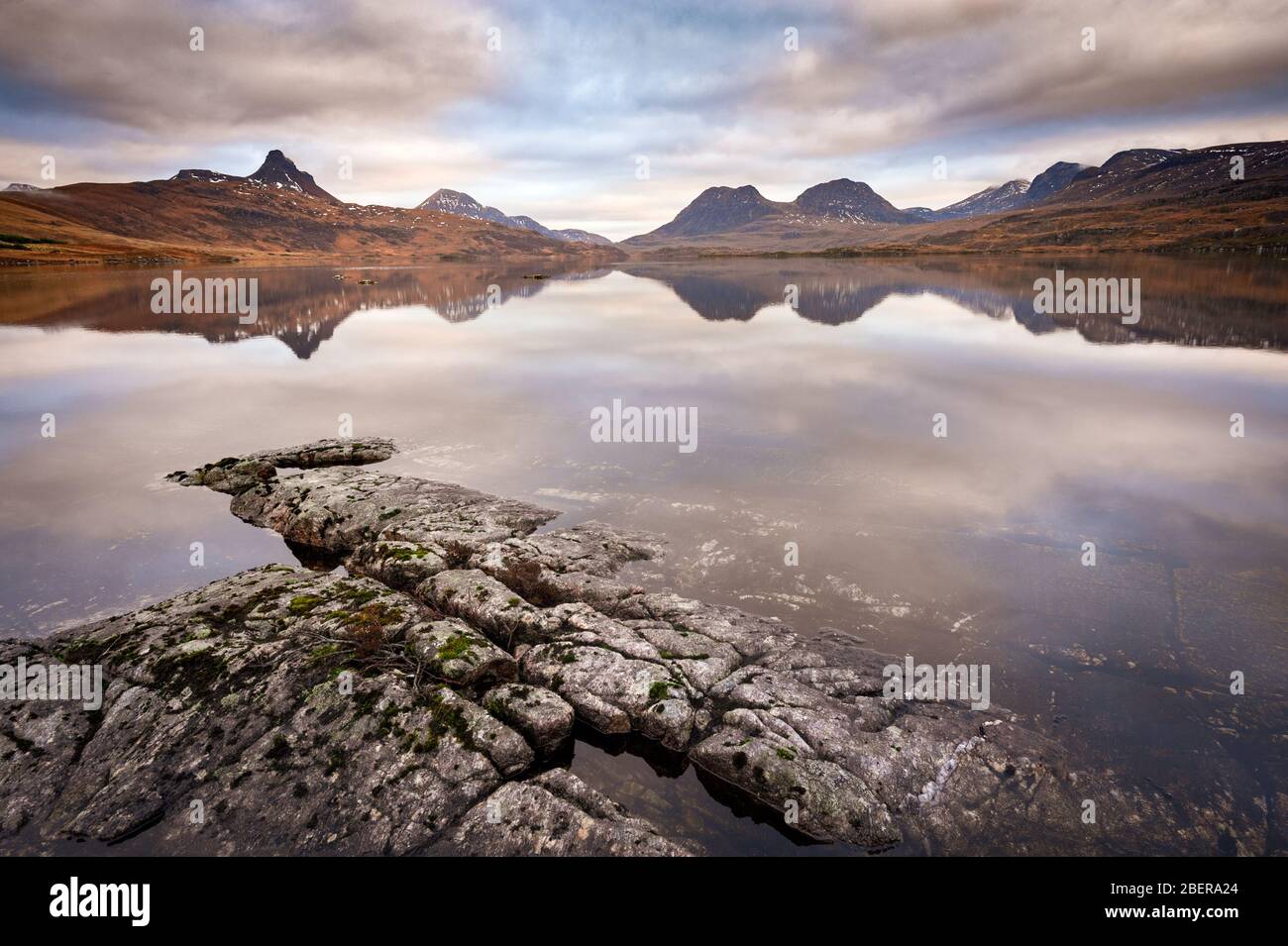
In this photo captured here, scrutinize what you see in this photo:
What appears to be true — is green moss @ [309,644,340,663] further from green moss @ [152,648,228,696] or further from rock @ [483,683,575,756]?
rock @ [483,683,575,756]

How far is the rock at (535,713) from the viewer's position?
991 cm

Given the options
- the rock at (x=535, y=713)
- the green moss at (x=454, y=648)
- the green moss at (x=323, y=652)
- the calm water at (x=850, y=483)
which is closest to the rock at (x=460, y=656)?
the green moss at (x=454, y=648)

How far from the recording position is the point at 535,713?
33.1 ft

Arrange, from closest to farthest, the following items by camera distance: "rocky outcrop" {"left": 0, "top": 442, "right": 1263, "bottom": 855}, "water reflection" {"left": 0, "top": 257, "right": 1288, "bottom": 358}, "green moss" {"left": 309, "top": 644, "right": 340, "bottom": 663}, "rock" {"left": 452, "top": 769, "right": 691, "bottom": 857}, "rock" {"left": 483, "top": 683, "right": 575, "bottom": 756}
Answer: "rock" {"left": 452, "top": 769, "right": 691, "bottom": 857}, "rocky outcrop" {"left": 0, "top": 442, "right": 1263, "bottom": 855}, "rock" {"left": 483, "top": 683, "right": 575, "bottom": 756}, "green moss" {"left": 309, "top": 644, "right": 340, "bottom": 663}, "water reflection" {"left": 0, "top": 257, "right": 1288, "bottom": 358}

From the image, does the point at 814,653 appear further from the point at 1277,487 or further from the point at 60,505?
the point at 60,505

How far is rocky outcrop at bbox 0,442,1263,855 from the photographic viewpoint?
8.28 meters

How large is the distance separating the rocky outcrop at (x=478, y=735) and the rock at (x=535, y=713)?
1.3 inches

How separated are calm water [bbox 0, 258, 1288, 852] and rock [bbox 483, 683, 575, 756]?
0.55 meters

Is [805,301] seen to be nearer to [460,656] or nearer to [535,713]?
[460,656]

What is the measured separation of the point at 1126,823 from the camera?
8.40 meters

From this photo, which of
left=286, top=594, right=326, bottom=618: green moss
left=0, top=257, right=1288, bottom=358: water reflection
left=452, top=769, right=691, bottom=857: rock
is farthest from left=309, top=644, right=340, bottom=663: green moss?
left=0, top=257, right=1288, bottom=358: water reflection

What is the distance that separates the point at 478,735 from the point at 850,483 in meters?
15.3

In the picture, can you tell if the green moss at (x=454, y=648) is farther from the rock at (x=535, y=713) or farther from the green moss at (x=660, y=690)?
the green moss at (x=660, y=690)
